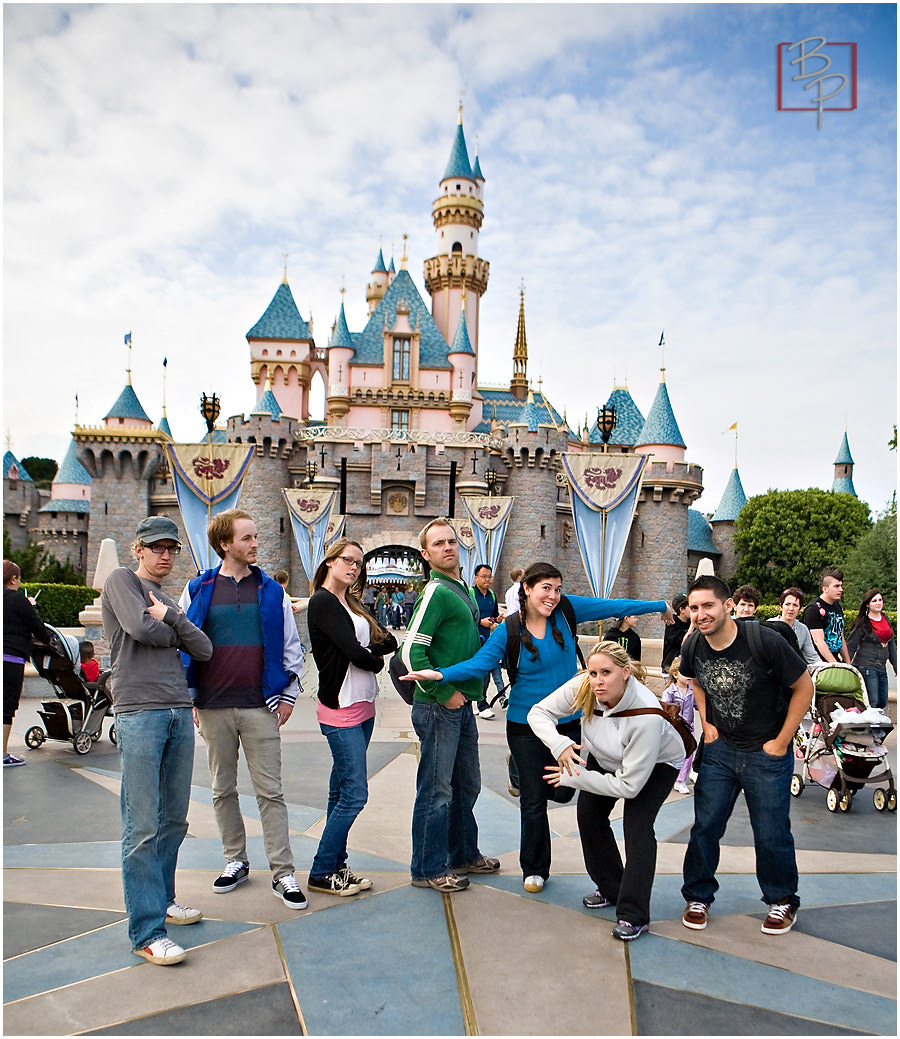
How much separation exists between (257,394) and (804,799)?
37502 millimetres

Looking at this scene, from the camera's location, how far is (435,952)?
2984 mm

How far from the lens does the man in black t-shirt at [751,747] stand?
3.26 meters

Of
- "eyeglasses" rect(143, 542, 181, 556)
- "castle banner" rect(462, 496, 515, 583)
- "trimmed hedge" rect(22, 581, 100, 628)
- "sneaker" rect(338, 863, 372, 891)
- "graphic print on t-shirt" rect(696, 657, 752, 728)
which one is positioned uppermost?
"castle banner" rect(462, 496, 515, 583)

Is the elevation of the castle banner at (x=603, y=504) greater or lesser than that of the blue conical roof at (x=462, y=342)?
lesser

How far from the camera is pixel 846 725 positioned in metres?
5.18

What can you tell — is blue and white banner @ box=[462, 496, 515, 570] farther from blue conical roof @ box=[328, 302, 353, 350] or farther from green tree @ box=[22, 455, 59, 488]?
green tree @ box=[22, 455, 59, 488]

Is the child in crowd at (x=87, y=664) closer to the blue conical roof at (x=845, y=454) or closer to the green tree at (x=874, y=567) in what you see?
the green tree at (x=874, y=567)

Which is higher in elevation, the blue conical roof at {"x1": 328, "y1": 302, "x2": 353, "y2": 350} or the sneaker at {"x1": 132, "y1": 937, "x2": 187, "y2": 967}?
the blue conical roof at {"x1": 328, "y1": 302, "x2": 353, "y2": 350}

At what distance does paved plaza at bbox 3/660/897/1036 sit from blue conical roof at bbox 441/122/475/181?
138 ft

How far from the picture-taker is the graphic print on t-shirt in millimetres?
3330

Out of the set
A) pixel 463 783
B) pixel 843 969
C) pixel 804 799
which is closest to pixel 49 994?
pixel 463 783

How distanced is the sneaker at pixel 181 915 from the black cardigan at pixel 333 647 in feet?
3.11

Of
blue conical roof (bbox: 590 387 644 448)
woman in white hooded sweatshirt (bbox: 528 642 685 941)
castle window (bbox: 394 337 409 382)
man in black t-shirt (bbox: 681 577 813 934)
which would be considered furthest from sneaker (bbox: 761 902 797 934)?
blue conical roof (bbox: 590 387 644 448)

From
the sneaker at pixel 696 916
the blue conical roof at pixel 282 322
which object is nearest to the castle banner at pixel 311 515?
the blue conical roof at pixel 282 322
